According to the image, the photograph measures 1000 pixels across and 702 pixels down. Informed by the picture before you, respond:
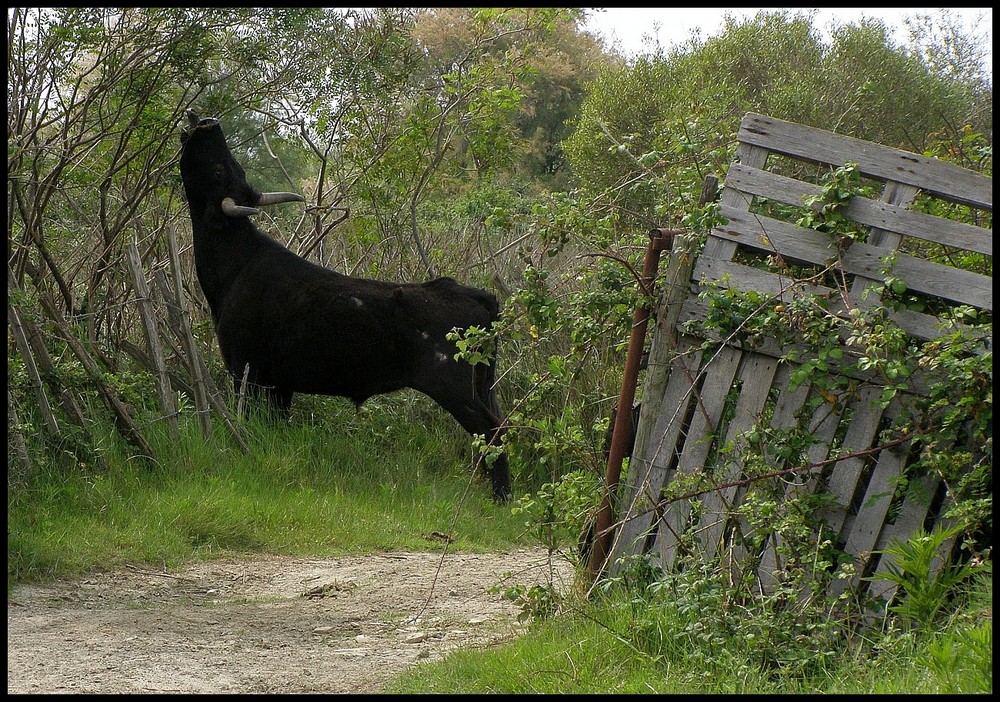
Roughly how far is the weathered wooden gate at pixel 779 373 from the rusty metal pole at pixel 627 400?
0.22ft

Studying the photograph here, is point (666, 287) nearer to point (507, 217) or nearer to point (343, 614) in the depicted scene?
point (507, 217)

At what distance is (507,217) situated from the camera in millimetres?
5039

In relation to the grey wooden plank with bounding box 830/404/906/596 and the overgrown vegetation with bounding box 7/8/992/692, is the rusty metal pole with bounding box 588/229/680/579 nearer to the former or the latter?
the overgrown vegetation with bounding box 7/8/992/692

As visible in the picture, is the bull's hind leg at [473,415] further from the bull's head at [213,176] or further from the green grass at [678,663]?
the green grass at [678,663]

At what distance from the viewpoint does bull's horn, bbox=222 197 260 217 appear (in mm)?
8641

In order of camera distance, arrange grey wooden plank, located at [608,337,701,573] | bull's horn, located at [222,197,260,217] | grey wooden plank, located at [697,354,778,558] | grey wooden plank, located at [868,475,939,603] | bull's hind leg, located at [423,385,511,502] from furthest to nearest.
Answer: bull's horn, located at [222,197,260,217]
bull's hind leg, located at [423,385,511,502]
grey wooden plank, located at [608,337,701,573]
grey wooden plank, located at [697,354,778,558]
grey wooden plank, located at [868,475,939,603]

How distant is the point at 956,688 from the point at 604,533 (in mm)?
1790

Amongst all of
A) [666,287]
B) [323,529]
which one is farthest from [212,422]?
[666,287]

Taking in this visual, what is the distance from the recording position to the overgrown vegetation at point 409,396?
13.1ft

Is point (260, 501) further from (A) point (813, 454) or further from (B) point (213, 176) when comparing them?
(A) point (813, 454)

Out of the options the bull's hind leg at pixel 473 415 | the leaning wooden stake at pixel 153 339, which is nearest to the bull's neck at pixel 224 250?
the leaning wooden stake at pixel 153 339

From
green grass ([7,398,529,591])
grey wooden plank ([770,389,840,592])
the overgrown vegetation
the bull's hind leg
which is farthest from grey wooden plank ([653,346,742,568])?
the bull's hind leg

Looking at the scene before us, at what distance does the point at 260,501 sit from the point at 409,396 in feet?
8.58

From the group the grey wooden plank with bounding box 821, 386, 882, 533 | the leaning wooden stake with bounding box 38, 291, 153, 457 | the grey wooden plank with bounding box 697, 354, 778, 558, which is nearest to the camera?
the grey wooden plank with bounding box 821, 386, 882, 533
